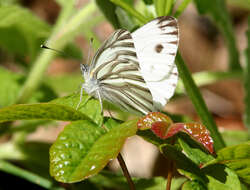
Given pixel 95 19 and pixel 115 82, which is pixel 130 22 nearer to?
pixel 115 82

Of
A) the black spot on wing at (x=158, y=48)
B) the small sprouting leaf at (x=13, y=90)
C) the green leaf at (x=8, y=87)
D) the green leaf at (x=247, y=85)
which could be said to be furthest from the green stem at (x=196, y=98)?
the green leaf at (x=8, y=87)

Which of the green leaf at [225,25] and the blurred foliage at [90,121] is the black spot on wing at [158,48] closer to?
the blurred foliage at [90,121]

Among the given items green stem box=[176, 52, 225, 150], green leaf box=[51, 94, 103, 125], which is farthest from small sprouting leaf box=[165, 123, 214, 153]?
green stem box=[176, 52, 225, 150]

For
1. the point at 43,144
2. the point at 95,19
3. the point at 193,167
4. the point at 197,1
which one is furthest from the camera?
the point at 43,144

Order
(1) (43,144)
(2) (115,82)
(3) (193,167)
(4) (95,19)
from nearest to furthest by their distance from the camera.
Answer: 1. (3) (193,167)
2. (2) (115,82)
3. (4) (95,19)
4. (1) (43,144)

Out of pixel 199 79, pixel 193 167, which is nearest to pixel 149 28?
pixel 193 167

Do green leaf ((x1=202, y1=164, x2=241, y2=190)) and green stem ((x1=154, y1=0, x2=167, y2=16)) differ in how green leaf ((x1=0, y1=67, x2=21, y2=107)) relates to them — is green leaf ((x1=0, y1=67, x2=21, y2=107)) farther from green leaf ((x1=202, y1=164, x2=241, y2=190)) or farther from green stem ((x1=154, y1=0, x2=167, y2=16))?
green leaf ((x1=202, y1=164, x2=241, y2=190))
